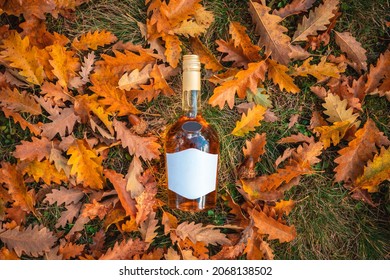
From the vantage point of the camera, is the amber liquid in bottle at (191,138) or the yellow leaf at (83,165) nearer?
the amber liquid in bottle at (191,138)

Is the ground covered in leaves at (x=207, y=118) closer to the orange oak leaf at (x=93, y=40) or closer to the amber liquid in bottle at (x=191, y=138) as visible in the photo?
the orange oak leaf at (x=93, y=40)

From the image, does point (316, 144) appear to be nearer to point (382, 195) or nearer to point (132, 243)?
point (382, 195)

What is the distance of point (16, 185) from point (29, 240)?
0.92ft

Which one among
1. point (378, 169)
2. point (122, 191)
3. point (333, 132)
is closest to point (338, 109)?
point (333, 132)

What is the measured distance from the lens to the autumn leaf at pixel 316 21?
1.93m

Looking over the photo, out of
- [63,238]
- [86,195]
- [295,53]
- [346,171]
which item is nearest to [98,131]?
[86,195]

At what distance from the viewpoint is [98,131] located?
6.42ft

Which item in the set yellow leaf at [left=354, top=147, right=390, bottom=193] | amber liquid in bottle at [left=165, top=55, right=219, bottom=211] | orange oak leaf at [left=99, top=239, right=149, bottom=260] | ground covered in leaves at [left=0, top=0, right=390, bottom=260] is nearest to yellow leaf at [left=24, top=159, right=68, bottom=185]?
ground covered in leaves at [left=0, top=0, right=390, bottom=260]

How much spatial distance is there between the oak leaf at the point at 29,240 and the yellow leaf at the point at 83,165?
0.33 meters

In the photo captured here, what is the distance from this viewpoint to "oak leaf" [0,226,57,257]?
1904mm

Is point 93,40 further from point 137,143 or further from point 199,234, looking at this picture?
point 199,234

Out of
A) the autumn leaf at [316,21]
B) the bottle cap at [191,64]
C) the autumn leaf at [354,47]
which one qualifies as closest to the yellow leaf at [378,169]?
the autumn leaf at [354,47]

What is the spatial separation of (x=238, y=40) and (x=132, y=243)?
115cm

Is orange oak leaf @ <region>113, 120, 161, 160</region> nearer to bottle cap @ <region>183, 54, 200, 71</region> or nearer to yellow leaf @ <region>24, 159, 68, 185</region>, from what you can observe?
yellow leaf @ <region>24, 159, 68, 185</region>
